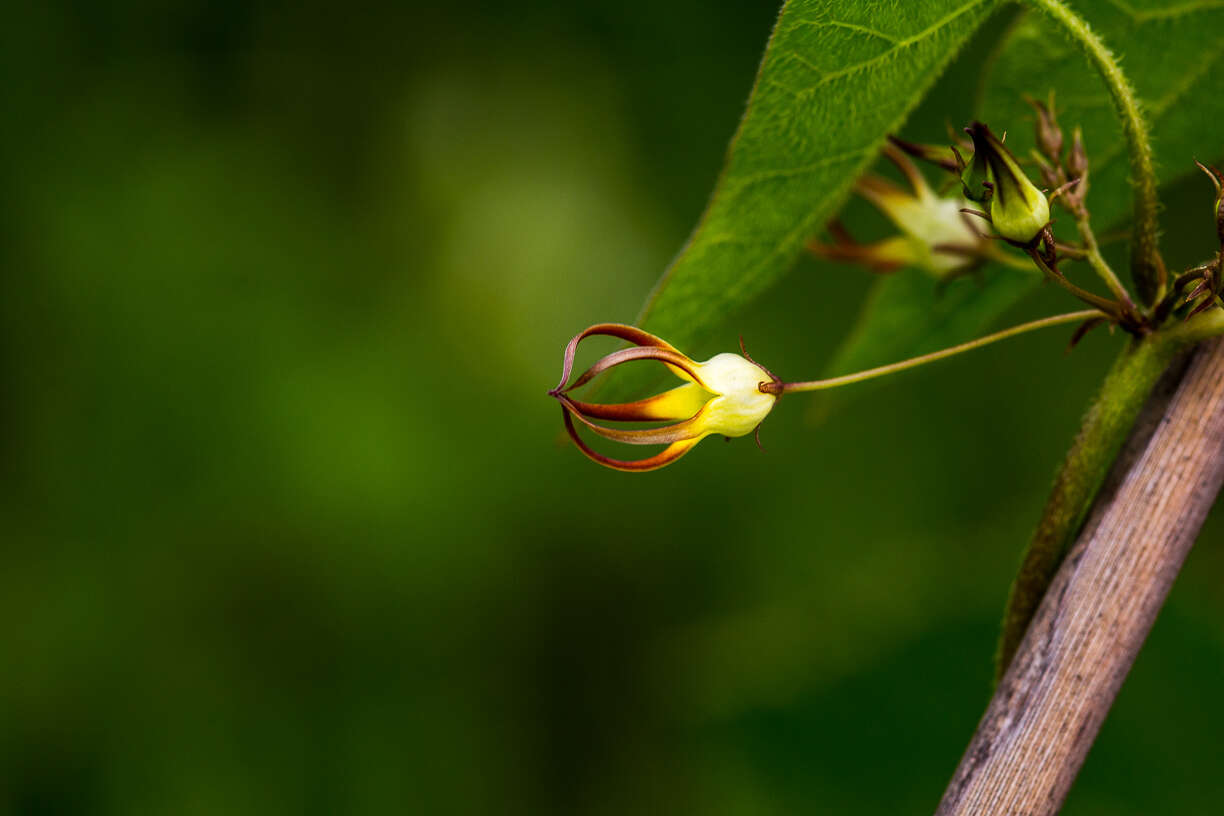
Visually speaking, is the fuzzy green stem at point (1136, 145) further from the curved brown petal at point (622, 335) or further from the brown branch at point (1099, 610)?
the curved brown petal at point (622, 335)

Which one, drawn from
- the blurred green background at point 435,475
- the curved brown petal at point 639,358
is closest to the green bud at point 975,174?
the curved brown petal at point 639,358

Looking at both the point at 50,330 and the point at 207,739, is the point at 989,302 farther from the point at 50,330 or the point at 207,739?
the point at 50,330

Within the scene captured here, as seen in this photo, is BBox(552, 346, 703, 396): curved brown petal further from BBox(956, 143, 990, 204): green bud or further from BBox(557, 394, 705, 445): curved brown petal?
BBox(956, 143, 990, 204): green bud

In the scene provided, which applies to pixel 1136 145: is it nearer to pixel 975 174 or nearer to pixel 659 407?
pixel 975 174

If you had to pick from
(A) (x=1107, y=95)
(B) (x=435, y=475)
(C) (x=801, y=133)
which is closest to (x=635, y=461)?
(C) (x=801, y=133)

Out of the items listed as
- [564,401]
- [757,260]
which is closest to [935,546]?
[757,260]

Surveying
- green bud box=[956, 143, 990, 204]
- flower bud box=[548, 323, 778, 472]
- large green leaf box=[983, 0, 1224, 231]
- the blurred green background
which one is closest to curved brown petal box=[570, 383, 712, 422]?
flower bud box=[548, 323, 778, 472]
